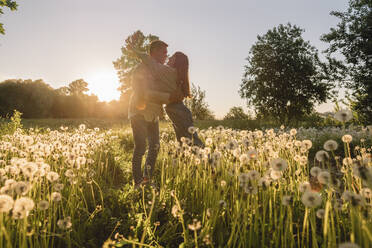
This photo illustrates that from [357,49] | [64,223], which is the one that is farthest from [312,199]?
[357,49]

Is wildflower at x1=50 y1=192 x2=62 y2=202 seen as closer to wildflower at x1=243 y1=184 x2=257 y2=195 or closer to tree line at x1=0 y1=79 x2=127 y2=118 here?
wildflower at x1=243 y1=184 x2=257 y2=195

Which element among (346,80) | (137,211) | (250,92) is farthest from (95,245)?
(250,92)

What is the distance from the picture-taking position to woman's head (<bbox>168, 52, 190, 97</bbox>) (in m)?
4.19

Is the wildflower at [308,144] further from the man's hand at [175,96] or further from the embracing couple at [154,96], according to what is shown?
the man's hand at [175,96]

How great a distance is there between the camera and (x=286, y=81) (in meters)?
21.8

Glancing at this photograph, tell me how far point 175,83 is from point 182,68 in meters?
0.30

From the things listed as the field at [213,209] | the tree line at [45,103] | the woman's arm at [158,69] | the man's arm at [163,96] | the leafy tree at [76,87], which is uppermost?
the leafy tree at [76,87]

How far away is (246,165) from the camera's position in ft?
7.05

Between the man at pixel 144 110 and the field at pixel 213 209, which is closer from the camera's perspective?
the field at pixel 213 209

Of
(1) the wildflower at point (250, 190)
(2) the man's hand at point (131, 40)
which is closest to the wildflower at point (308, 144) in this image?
(1) the wildflower at point (250, 190)

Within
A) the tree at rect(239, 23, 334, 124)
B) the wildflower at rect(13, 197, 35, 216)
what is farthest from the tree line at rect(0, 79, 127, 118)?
the wildflower at rect(13, 197, 35, 216)

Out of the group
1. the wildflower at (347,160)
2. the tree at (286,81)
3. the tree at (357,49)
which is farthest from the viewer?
the tree at (286,81)

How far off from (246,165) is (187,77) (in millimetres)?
A: 2508

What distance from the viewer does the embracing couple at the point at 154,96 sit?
3.89m
